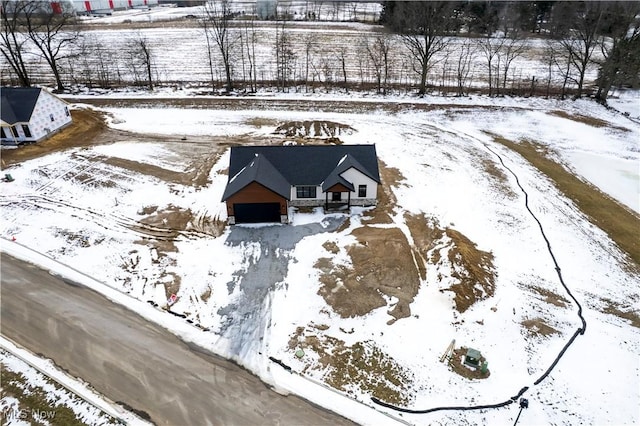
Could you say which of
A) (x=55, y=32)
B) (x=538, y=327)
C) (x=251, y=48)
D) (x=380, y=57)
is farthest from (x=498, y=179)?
(x=55, y=32)

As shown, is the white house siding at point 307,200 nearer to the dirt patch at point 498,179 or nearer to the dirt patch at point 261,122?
the dirt patch at point 498,179

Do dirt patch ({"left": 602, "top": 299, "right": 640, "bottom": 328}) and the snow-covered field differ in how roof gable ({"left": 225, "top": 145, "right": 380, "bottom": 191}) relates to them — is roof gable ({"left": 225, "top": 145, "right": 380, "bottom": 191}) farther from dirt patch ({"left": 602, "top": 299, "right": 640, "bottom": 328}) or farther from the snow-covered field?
dirt patch ({"left": 602, "top": 299, "right": 640, "bottom": 328})

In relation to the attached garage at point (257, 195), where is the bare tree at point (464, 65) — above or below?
above

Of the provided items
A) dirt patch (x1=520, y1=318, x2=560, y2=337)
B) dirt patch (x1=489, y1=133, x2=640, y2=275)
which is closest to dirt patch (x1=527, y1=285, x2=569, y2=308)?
dirt patch (x1=520, y1=318, x2=560, y2=337)

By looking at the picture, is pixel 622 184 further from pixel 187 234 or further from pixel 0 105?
pixel 0 105

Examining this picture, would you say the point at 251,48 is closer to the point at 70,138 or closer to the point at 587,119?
the point at 70,138

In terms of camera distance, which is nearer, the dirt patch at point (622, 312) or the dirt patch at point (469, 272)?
the dirt patch at point (622, 312)

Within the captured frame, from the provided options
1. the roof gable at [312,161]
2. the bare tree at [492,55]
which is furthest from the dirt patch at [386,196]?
the bare tree at [492,55]
